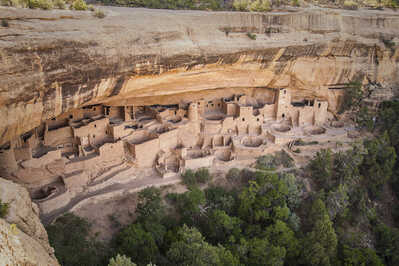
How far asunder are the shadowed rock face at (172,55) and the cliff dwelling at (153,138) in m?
1.08

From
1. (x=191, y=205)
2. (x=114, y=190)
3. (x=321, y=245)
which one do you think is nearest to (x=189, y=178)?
(x=191, y=205)

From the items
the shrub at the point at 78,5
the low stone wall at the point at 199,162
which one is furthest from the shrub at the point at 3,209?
the low stone wall at the point at 199,162

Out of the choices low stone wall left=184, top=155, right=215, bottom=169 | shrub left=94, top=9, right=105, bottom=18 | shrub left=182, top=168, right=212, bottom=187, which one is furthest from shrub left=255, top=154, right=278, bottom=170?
shrub left=94, top=9, right=105, bottom=18

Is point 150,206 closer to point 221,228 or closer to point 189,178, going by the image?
point 189,178

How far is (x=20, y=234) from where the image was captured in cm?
466

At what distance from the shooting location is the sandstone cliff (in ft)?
13.4

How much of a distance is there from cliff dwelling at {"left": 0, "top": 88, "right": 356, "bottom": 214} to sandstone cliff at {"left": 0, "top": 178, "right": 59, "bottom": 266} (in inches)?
279

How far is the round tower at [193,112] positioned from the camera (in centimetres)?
1725

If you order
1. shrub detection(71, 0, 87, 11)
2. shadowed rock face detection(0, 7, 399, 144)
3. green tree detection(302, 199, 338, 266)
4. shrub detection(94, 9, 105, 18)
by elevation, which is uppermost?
shrub detection(71, 0, 87, 11)

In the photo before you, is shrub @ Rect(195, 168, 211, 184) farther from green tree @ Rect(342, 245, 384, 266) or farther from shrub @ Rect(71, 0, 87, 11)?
shrub @ Rect(71, 0, 87, 11)

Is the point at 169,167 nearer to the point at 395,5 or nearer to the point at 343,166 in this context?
the point at 343,166

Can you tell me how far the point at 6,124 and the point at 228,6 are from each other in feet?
56.4

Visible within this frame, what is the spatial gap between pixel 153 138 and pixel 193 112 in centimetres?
271

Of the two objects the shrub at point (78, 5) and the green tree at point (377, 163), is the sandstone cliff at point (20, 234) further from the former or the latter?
the green tree at point (377, 163)
